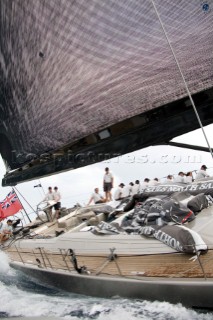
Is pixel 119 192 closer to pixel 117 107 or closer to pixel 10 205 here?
pixel 10 205

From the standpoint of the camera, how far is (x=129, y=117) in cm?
409

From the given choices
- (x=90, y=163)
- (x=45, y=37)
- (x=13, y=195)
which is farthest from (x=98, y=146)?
(x=13, y=195)

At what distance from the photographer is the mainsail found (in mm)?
3963

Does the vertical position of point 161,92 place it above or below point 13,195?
above

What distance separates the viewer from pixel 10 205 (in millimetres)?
11070

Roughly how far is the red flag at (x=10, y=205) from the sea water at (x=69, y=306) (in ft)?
13.8

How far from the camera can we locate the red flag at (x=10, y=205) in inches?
428

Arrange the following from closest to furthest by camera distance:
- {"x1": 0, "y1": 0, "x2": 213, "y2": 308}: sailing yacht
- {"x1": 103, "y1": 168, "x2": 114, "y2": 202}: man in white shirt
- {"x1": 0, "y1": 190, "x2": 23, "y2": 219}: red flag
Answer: {"x1": 0, "y1": 0, "x2": 213, "y2": 308}: sailing yacht, {"x1": 103, "y1": 168, "x2": 114, "y2": 202}: man in white shirt, {"x1": 0, "y1": 190, "x2": 23, "y2": 219}: red flag

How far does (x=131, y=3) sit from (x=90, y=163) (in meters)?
1.88

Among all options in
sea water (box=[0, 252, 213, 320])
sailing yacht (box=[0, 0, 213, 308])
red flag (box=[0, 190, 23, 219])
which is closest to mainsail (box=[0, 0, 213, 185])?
sailing yacht (box=[0, 0, 213, 308])

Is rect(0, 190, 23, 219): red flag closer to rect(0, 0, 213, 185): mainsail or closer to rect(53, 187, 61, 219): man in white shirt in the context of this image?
rect(53, 187, 61, 219): man in white shirt

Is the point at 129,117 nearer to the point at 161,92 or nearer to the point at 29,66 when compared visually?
the point at 161,92

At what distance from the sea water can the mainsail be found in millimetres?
1647

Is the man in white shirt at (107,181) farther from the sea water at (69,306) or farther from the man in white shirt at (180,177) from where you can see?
the sea water at (69,306)
